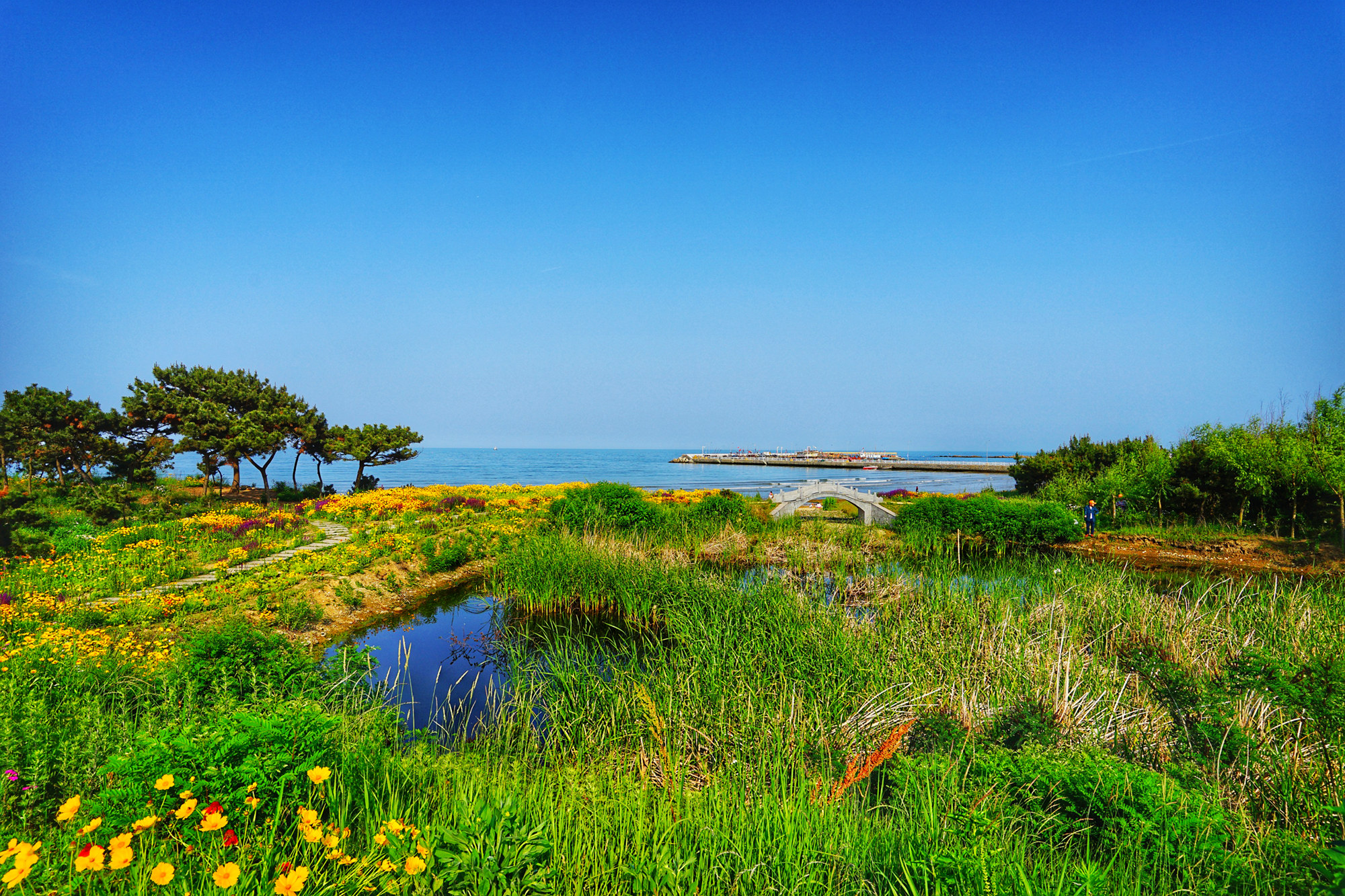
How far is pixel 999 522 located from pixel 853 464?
64717mm

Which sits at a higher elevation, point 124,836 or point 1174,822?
point 124,836

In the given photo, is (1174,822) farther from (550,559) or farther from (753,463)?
(753,463)

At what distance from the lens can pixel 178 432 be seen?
22.2 m

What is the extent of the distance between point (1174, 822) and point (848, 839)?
5.13 feet

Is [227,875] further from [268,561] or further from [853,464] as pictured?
[853,464]

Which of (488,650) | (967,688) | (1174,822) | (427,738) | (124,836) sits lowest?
(488,650)

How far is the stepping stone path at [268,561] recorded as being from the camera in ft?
31.3

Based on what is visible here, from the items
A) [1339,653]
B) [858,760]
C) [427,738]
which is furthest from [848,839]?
[1339,653]

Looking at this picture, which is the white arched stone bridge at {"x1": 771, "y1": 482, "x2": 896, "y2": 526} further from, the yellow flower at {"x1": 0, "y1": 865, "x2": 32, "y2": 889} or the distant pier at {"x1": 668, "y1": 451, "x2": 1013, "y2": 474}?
the distant pier at {"x1": 668, "y1": 451, "x2": 1013, "y2": 474}

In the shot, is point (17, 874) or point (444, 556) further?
point (444, 556)

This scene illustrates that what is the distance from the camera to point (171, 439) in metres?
22.2

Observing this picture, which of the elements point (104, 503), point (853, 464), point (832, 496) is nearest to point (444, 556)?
point (104, 503)

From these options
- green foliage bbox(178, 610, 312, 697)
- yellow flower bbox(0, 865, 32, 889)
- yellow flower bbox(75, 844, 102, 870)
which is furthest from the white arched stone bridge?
yellow flower bbox(0, 865, 32, 889)

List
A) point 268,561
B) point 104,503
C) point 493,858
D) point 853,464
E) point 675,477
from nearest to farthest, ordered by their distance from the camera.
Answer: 1. point 493,858
2. point 268,561
3. point 104,503
4. point 675,477
5. point 853,464
